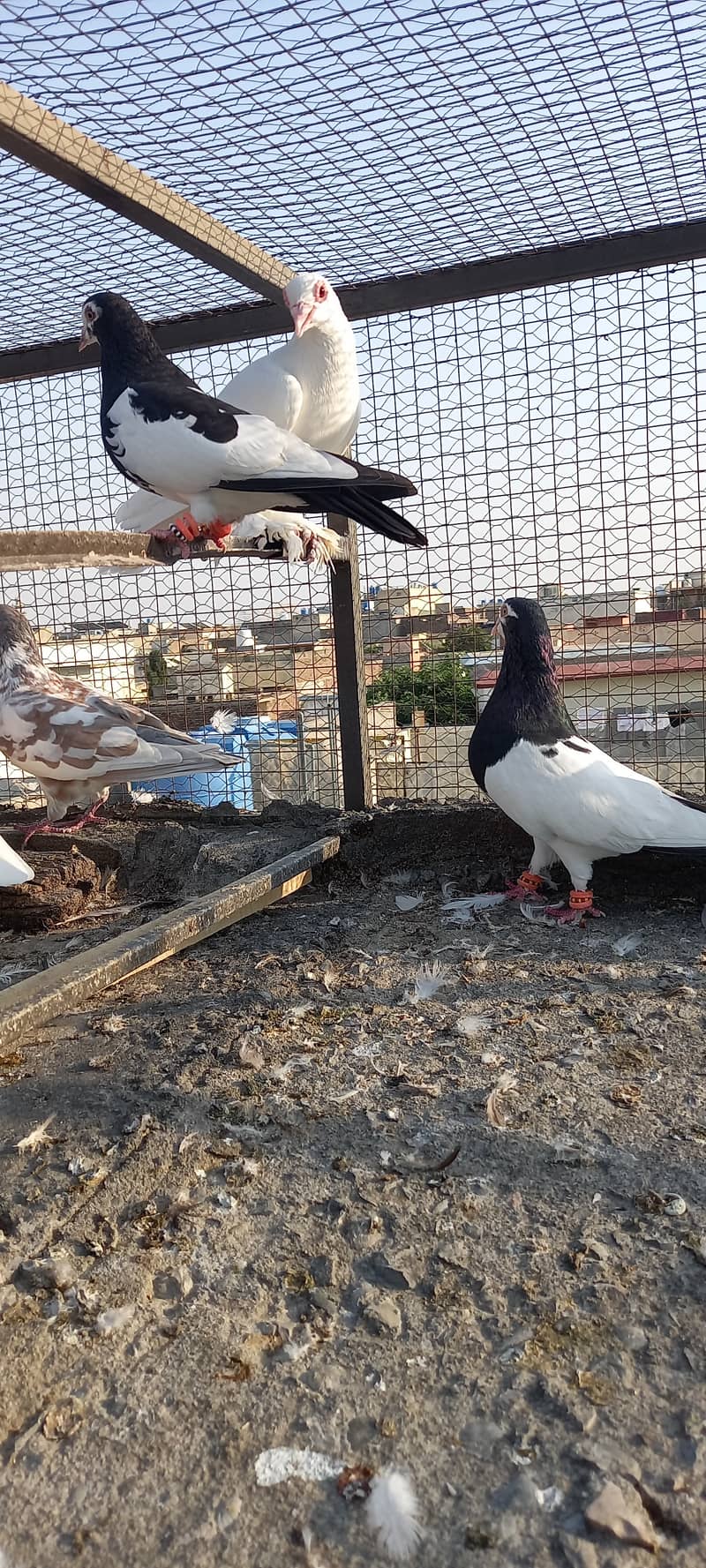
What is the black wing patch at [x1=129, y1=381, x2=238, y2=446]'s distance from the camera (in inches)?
109

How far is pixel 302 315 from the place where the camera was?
303cm

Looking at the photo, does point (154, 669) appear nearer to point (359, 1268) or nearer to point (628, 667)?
point (628, 667)

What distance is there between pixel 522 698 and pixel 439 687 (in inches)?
46.0

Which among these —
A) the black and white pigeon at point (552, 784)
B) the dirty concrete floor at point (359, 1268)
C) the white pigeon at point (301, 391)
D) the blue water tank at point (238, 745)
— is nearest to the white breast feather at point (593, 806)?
the black and white pigeon at point (552, 784)

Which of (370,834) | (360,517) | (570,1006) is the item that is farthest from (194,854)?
(570,1006)

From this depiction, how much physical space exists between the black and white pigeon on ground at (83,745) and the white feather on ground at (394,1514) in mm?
2867

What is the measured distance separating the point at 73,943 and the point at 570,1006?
158 cm

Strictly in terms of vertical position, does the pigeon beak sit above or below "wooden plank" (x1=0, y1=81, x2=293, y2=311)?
below

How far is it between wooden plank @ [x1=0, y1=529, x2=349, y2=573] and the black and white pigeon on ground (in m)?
0.95

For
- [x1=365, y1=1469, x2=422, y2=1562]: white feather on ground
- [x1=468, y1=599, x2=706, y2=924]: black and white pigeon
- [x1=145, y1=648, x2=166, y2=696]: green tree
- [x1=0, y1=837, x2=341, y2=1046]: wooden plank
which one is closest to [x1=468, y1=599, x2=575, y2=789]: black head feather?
[x1=468, y1=599, x2=706, y2=924]: black and white pigeon

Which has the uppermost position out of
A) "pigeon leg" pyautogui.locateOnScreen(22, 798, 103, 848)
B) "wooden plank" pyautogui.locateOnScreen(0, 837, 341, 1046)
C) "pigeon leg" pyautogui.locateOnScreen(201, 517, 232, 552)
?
"pigeon leg" pyautogui.locateOnScreen(201, 517, 232, 552)

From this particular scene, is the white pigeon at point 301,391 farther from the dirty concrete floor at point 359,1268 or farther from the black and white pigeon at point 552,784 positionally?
the dirty concrete floor at point 359,1268

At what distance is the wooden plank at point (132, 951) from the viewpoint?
1.70m

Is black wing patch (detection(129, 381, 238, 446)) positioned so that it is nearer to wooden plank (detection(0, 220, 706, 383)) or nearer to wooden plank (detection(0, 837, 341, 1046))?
wooden plank (detection(0, 220, 706, 383))
